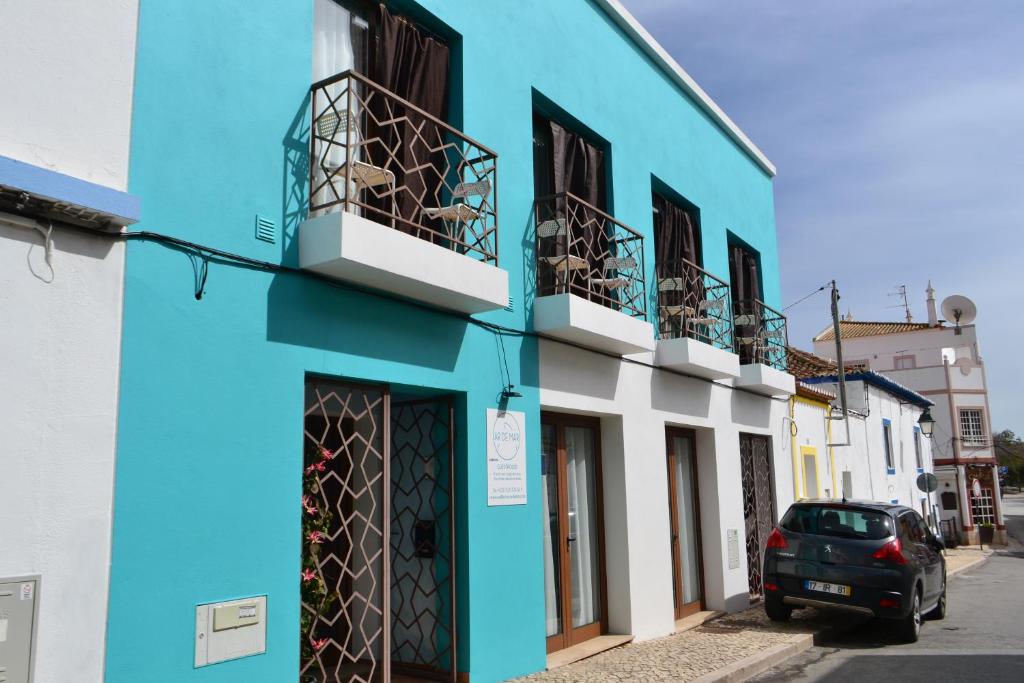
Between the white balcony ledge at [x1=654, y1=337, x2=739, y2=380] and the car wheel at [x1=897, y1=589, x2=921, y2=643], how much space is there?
11.3 ft

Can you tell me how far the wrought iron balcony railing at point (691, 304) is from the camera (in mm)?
10781

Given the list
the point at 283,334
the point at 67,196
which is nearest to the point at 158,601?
the point at 283,334

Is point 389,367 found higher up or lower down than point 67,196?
lower down

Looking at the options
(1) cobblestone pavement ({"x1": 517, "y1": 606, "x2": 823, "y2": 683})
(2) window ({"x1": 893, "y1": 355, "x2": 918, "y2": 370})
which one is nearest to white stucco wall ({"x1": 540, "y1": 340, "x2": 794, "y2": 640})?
(1) cobblestone pavement ({"x1": 517, "y1": 606, "x2": 823, "y2": 683})

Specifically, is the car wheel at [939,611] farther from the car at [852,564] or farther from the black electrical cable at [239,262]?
the black electrical cable at [239,262]

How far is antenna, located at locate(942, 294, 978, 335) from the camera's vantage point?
34.7 meters

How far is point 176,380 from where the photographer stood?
477cm

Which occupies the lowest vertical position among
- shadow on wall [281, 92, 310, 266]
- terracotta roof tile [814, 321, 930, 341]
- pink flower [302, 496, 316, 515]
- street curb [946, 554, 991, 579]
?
street curb [946, 554, 991, 579]

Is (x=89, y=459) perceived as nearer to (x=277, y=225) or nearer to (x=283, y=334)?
(x=283, y=334)

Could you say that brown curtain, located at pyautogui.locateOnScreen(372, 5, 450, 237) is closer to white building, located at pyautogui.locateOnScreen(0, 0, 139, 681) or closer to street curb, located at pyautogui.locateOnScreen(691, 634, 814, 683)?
white building, located at pyautogui.locateOnScreen(0, 0, 139, 681)

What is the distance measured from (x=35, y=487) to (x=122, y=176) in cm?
173

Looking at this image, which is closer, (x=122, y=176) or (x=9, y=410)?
(x=9, y=410)

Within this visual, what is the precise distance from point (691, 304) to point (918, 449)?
2002cm

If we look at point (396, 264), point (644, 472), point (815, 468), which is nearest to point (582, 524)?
point (644, 472)
